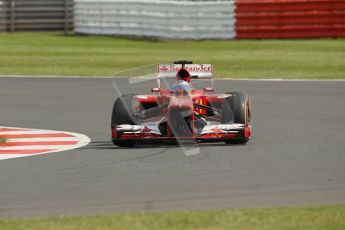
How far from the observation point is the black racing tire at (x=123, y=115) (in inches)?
550

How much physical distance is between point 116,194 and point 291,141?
445cm

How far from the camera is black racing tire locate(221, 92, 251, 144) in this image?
13.9 meters

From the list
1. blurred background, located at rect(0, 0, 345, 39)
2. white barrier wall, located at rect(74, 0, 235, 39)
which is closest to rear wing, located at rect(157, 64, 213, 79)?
blurred background, located at rect(0, 0, 345, 39)

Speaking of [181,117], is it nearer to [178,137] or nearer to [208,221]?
[178,137]

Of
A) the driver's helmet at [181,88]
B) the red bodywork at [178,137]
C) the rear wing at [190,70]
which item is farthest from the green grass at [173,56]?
the red bodywork at [178,137]

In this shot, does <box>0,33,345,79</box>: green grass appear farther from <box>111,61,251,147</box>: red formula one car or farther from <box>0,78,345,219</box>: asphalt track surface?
<box>111,61,251,147</box>: red formula one car

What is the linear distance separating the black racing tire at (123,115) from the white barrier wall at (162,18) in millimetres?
16244

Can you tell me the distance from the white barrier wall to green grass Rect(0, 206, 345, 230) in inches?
840

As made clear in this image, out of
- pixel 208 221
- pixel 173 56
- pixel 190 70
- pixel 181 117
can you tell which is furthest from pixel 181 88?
pixel 173 56

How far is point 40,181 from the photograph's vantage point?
1117 cm

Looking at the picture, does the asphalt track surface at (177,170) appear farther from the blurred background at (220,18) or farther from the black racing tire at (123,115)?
the blurred background at (220,18)

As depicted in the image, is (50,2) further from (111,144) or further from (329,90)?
(111,144)

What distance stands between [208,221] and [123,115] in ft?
17.7

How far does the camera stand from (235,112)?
13938 mm
